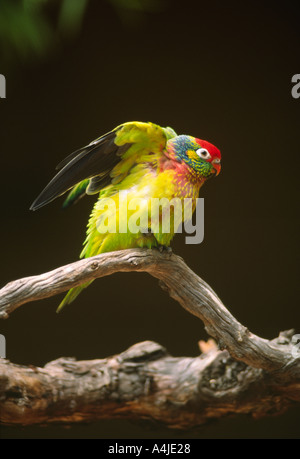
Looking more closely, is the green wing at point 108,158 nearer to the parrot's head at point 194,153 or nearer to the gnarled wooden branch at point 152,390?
the parrot's head at point 194,153

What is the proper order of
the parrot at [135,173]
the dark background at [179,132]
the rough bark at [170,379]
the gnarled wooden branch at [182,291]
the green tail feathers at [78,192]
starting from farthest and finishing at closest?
1. the dark background at [179,132]
2. the green tail feathers at [78,192]
3. the rough bark at [170,379]
4. the parrot at [135,173]
5. the gnarled wooden branch at [182,291]

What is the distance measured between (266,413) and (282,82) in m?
1.41

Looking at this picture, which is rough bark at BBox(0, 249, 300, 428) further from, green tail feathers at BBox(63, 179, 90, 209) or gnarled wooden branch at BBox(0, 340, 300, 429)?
green tail feathers at BBox(63, 179, 90, 209)

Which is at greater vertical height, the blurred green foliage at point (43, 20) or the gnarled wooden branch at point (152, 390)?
the blurred green foliage at point (43, 20)

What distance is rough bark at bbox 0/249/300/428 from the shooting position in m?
2.01

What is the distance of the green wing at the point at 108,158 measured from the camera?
189cm

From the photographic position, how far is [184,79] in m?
2.56

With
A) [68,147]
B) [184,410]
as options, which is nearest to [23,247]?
[68,147]

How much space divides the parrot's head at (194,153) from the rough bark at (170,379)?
321 mm

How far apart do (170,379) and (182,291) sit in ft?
1.61

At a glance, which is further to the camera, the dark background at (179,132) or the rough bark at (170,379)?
the dark background at (179,132)

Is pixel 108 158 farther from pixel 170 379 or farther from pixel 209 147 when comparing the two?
pixel 170 379

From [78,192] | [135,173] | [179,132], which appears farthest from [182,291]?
[179,132]

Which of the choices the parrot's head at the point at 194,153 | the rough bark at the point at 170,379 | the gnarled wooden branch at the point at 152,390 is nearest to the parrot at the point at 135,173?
the parrot's head at the point at 194,153
